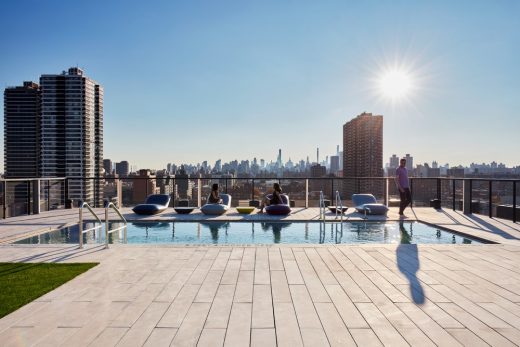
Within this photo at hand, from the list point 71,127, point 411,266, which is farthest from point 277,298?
point 71,127

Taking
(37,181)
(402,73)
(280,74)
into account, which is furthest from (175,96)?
(402,73)

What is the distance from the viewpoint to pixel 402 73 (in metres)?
13.6

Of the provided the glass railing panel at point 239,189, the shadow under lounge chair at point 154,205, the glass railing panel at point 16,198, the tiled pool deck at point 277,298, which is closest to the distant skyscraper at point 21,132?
the glass railing panel at point 16,198

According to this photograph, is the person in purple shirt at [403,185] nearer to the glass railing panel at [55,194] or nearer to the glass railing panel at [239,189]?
the glass railing panel at [239,189]

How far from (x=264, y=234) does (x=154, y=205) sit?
4109 millimetres

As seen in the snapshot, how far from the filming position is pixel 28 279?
12.7ft

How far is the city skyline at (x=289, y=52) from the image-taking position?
10.7 meters

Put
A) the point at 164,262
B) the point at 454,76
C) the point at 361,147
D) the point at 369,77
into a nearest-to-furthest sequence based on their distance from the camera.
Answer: the point at 164,262, the point at 454,76, the point at 369,77, the point at 361,147

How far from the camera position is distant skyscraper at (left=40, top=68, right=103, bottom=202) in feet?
A: 141

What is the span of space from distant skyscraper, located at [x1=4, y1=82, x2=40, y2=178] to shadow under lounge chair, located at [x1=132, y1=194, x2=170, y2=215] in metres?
41.2

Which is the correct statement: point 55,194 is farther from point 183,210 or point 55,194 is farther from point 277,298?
point 277,298

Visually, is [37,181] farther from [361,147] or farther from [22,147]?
[22,147]

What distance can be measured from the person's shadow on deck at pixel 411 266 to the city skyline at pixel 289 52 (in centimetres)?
804

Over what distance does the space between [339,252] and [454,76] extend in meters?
12.1
